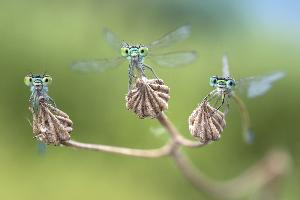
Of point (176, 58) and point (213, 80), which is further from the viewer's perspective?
point (176, 58)

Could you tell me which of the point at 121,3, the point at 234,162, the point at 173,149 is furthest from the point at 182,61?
the point at 121,3

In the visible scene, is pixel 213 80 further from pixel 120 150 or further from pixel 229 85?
pixel 120 150

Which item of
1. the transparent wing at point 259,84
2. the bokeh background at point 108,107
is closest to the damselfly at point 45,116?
the transparent wing at point 259,84

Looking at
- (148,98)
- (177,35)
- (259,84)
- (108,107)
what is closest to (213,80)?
(148,98)

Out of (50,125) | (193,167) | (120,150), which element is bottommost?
(50,125)

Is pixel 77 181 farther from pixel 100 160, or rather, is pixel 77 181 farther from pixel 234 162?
pixel 234 162
